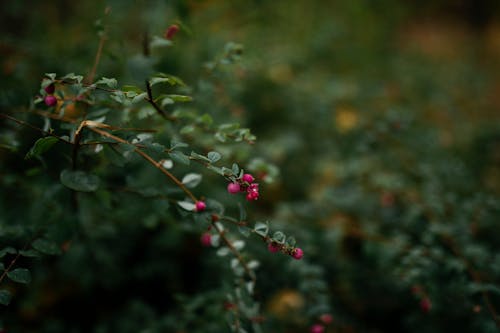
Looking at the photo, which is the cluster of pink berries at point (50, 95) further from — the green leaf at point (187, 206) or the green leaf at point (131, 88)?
the green leaf at point (187, 206)

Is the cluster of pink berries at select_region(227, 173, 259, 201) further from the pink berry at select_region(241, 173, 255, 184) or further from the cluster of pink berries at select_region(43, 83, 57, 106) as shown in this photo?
the cluster of pink berries at select_region(43, 83, 57, 106)

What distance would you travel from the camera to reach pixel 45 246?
85cm

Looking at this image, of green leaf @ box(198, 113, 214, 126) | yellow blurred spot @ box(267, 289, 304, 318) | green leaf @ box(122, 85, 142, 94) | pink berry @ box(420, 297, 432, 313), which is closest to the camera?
green leaf @ box(122, 85, 142, 94)

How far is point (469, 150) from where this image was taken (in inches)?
77.9

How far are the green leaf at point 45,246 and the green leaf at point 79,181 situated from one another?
193 mm

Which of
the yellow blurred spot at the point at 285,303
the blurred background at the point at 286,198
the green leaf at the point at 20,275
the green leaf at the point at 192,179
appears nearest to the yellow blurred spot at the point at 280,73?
the blurred background at the point at 286,198

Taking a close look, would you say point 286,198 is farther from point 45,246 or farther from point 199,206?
point 45,246

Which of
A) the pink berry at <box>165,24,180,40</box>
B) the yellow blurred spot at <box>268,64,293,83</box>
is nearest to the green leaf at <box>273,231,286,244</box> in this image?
the pink berry at <box>165,24,180,40</box>

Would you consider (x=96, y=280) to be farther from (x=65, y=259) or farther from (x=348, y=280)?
(x=348, y=280)

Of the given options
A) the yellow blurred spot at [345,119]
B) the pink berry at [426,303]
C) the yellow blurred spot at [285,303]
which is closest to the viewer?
the pink berry at [426,303]

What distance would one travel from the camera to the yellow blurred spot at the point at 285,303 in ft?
4.30

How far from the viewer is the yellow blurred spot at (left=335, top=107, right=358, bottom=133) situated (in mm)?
1927

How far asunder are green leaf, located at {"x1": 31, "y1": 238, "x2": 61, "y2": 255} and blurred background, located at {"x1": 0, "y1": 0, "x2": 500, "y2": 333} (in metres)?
0.08

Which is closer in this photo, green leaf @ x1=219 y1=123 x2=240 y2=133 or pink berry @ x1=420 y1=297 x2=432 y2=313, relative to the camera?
green leaf @ x1=219 y1=123 x2=240 y2=133
